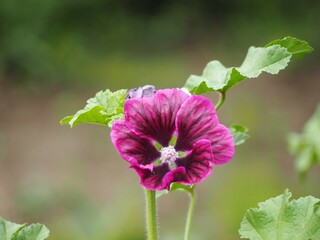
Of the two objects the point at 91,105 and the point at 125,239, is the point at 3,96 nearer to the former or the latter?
the point at 125,239

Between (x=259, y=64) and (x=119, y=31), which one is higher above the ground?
(x=119, y=31)

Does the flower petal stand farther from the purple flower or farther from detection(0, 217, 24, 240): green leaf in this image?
detection(0, 217, 24, 240): green leaf

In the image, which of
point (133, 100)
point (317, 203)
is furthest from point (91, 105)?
point (317, 203)

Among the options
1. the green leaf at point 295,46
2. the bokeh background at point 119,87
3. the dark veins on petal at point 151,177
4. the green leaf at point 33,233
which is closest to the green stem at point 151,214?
the dark veins on petal at point 151,177

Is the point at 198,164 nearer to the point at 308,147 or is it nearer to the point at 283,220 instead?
the point at 283,220

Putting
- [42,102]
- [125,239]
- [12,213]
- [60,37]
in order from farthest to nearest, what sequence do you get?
[60,37] < [42,102] < [12,213] < [125,239]

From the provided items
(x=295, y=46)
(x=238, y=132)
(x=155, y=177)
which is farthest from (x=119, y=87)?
(x=155, y=177)
